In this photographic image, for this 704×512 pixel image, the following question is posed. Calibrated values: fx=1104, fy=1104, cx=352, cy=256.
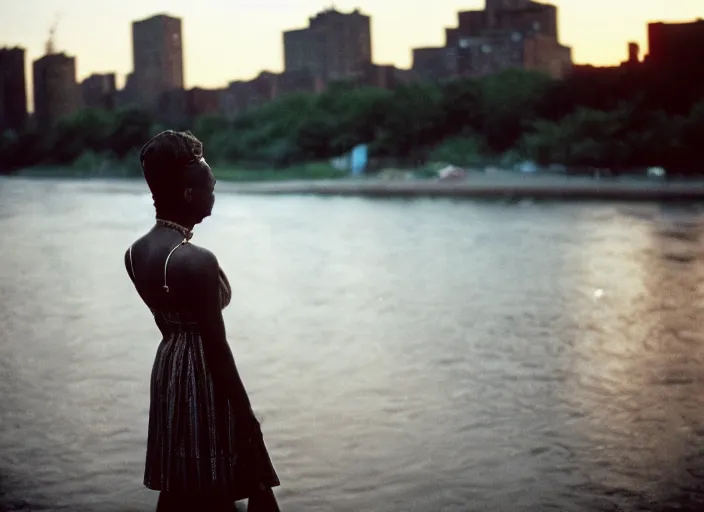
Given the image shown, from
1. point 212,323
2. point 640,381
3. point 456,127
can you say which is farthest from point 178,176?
point 456,127

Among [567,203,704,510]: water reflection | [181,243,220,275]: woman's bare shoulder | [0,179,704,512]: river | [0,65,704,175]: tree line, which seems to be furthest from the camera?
[0,65,704,175]: tree line

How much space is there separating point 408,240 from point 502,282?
7303 millimetres

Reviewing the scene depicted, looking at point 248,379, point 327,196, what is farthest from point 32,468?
point 327,196

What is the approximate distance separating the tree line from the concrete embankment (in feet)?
7.48

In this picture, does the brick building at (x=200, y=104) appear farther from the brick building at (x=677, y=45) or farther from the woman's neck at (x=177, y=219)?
the woman's neck at (x=177, y=219)

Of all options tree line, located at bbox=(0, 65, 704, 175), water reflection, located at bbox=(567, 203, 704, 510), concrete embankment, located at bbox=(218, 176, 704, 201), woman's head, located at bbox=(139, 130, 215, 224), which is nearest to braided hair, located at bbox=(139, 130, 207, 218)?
woman's head, located at bbox=(139, 130, 215, 224)

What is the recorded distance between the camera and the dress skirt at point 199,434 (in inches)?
106

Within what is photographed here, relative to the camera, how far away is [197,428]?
2738 millimetres

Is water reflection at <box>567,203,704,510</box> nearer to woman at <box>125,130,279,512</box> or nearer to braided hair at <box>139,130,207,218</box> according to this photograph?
woman at <box>125,130,279,512</box>

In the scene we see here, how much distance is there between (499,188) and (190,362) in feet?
142

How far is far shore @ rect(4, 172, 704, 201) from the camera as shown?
126 feet

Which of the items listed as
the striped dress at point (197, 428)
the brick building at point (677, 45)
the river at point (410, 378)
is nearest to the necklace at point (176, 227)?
the striped dress at point (197, 428)

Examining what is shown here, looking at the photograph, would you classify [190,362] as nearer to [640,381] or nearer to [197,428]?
[197,428]

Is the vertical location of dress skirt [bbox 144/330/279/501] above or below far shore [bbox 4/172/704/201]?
below
